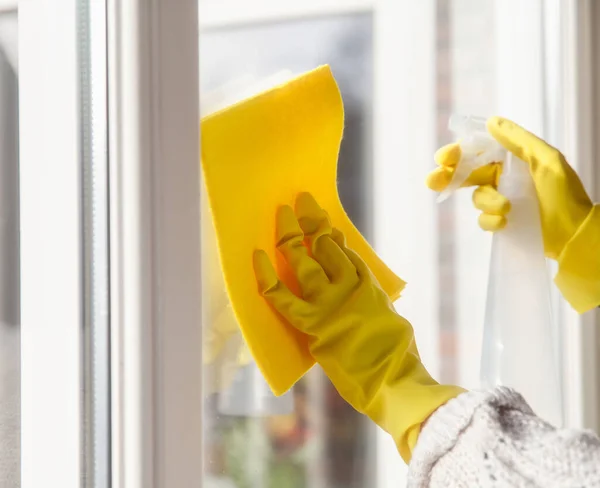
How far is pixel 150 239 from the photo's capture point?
0.44m

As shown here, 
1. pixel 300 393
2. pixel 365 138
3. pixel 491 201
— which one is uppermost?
pixel 365 138

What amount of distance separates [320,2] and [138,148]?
0.55 meters

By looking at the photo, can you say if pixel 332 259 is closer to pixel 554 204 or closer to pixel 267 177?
→ pixel 267 177

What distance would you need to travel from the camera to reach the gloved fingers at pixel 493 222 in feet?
2.31

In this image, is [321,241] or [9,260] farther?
[321,241]

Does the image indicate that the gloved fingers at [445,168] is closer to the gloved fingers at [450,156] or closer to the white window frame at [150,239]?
the gloved fingers at [450,156]

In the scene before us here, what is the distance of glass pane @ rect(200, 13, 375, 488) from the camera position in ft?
2.41

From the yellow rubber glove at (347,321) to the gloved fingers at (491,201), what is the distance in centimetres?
19

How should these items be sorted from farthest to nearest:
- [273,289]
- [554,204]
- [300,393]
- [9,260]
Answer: [300,393] → [554,204] → [273,289] → [9,260]

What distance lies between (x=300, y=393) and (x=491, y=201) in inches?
14.3

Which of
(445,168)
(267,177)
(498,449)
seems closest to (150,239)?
(267,177)

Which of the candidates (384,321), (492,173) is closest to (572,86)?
(492,173)

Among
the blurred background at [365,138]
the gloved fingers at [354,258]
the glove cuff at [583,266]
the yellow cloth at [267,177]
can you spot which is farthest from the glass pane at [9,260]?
the glove cuff at [583,266]

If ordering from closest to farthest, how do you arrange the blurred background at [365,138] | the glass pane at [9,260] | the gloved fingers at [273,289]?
the glass pane at [9,260], the gloved fingers at [273,289], the blurred background at [365,138]
